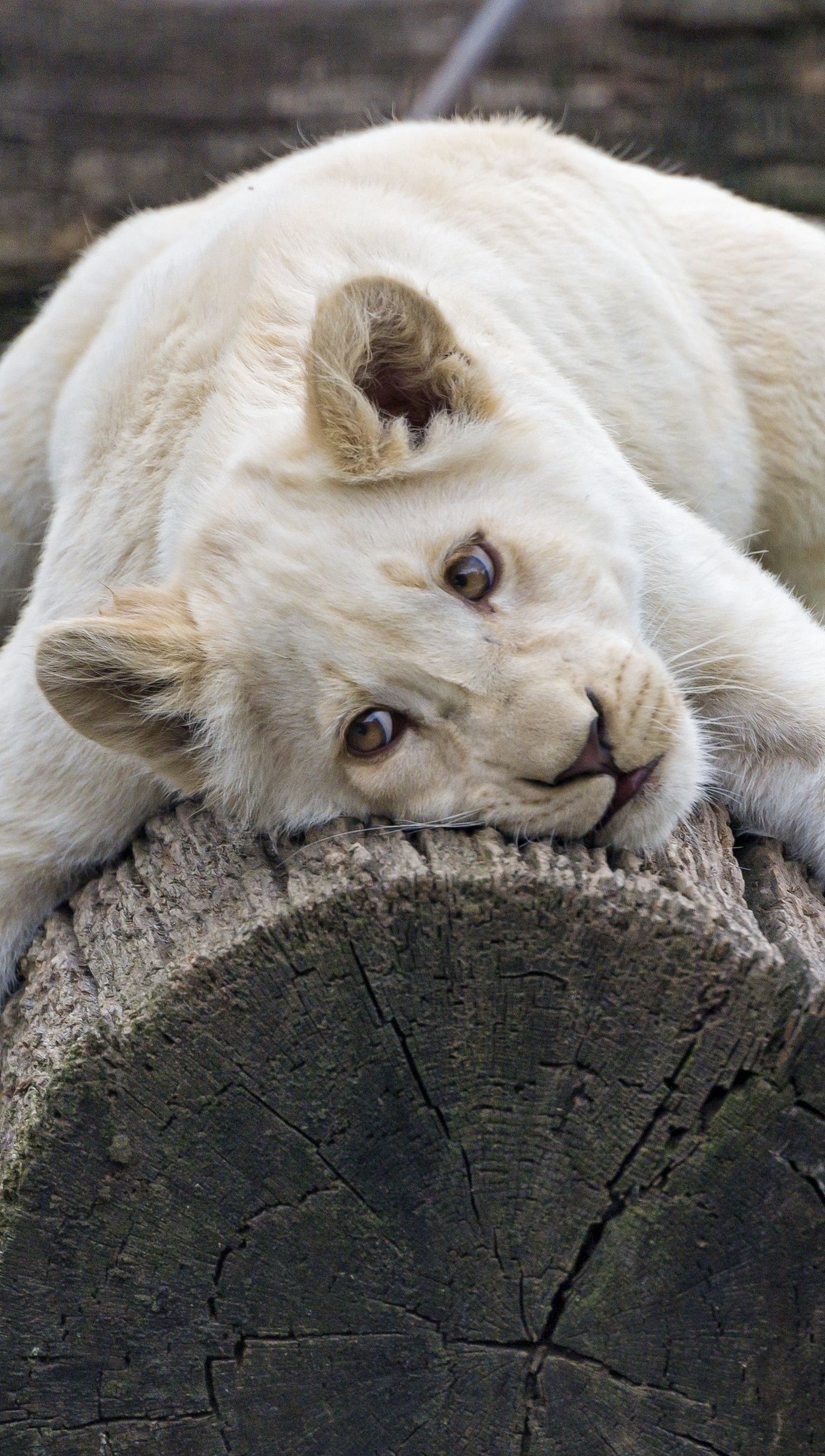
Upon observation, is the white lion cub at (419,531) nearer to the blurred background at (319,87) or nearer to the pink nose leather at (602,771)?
the pink nose leather at (602,771)

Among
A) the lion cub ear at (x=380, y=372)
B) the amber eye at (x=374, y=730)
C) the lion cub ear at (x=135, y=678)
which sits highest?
the lion cub ear at (x=380, y=372)

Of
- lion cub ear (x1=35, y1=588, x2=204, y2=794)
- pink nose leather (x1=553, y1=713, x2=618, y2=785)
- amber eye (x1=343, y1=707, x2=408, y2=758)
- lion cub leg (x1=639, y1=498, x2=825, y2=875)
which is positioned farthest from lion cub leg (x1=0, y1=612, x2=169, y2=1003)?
lion cub leg (x1=639, y1=498, x2=825, y2=875)

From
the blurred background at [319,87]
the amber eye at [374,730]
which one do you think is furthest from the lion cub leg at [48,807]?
the blurred background at [319,87]

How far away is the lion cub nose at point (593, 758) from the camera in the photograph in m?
2.72

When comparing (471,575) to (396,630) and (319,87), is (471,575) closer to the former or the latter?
(396,630)

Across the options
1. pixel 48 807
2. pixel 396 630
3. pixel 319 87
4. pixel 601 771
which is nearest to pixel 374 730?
pixel 396 630

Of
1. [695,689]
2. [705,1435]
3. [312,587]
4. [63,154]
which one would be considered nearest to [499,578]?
[312,587]

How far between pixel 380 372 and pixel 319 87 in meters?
4.78

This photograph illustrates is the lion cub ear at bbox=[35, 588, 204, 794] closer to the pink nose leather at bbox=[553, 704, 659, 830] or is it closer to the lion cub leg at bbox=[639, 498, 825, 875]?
the pink nose leather at bbox=[553, 704, 659, 830]

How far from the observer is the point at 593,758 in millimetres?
2742

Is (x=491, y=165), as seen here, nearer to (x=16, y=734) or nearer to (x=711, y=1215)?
(x=16, y=734)

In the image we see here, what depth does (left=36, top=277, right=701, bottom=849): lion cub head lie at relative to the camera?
110 inches

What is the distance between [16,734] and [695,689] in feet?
5.26

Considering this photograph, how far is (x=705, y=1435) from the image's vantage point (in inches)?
101
